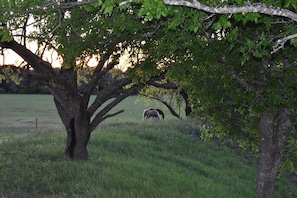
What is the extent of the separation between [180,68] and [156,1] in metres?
5.82

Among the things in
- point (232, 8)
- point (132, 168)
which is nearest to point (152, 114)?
point (132, 168)

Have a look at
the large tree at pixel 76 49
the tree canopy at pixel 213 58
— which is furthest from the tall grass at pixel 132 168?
the tree canopy at pixel 213 58

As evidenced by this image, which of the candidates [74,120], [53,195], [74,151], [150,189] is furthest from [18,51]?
[150,189]

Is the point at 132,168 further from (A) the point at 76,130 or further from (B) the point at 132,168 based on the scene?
(A) the point at 76,130

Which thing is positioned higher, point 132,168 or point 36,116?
point 132,168

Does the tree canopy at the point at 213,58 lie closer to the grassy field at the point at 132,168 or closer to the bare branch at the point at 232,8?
the bare branch at the point at 232,8

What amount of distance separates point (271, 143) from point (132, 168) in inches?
308

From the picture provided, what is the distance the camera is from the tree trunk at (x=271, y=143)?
11.1 meters

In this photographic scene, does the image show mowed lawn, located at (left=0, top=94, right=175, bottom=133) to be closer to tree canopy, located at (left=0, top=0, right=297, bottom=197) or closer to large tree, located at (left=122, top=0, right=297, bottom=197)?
tree canopy, located at (left=0, top=0, right=297, bottom=197)

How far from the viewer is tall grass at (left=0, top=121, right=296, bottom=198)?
560 inches

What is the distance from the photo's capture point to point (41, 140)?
78.9ft

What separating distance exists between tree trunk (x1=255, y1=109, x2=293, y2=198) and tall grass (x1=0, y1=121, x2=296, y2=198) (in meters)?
3.87

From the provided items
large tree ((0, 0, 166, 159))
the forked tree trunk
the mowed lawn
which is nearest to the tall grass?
the forked tree trunk

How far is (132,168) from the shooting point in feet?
57.4
